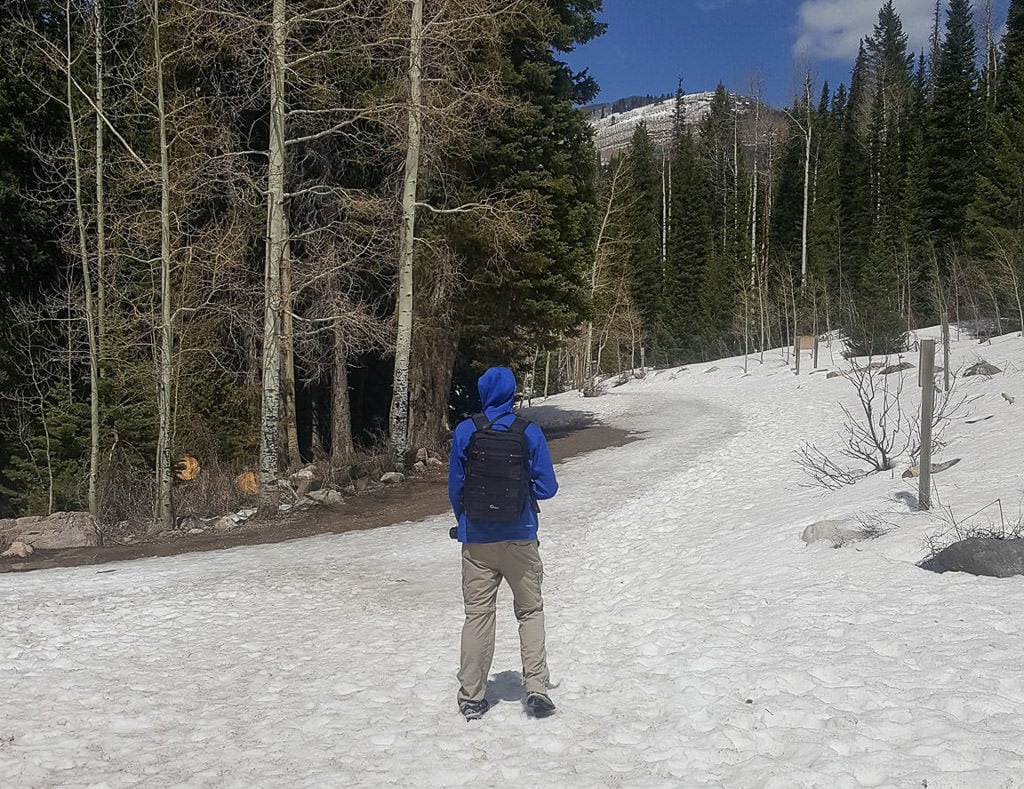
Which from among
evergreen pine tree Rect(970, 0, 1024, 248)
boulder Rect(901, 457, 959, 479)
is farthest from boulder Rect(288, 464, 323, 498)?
evergreen pine tree Rect(970, 0, 1024, 248)

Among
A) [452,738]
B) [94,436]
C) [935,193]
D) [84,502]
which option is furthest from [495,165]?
[935,193]

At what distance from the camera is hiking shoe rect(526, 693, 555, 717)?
4.11 m

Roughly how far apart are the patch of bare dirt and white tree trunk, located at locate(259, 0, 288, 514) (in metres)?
0.81

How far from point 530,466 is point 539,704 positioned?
1340mm

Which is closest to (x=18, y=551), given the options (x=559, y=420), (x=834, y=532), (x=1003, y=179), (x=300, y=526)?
(x=300, y=526)

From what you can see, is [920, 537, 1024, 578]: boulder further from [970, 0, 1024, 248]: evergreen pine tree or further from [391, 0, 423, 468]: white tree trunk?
[970, 0, 1024, 248]: evergreen pine tree

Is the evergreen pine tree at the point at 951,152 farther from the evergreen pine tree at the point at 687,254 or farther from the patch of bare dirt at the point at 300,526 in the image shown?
the patch of bare dirt at the point at 300,526

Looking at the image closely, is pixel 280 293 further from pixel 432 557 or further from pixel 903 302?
pixel 903 302

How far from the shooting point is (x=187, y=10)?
34.5 feet

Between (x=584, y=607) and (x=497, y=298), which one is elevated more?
(x=497, y=298)

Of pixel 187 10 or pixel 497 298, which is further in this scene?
pixel 497 298

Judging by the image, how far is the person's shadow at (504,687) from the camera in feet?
14.5

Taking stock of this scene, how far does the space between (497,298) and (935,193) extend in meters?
37.5

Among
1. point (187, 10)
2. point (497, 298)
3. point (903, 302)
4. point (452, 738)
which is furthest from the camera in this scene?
point (903, 302)
